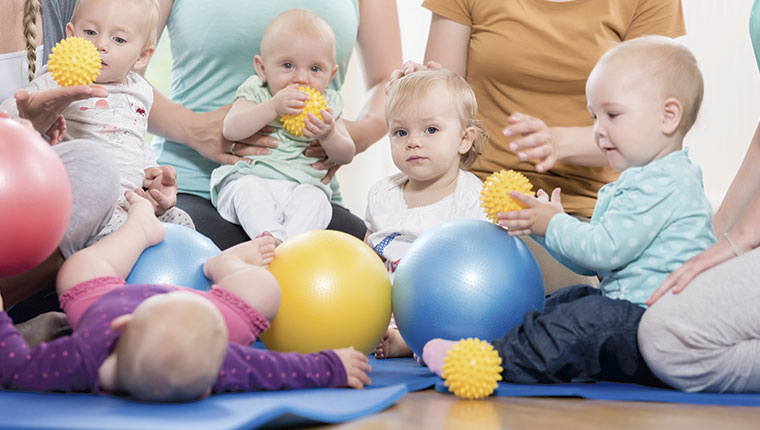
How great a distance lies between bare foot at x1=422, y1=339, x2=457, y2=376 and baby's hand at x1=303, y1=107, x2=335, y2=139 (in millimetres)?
839

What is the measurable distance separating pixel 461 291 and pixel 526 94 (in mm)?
Answer: 1013

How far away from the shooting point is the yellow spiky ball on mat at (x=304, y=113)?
2.19 metres

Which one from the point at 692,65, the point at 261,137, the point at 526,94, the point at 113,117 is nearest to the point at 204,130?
the point at 261,137

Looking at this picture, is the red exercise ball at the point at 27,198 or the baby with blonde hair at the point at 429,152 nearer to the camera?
the red exercise ball at the point at 27,198

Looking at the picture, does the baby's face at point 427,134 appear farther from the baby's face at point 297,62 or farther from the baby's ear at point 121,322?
the baby's ear at point 121,322

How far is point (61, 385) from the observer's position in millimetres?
1284

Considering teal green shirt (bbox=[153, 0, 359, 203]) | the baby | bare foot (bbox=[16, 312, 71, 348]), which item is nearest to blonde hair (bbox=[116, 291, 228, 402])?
bare foot (bbox=[16, 312, 71, 348])

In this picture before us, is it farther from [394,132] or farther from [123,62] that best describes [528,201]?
[123,62]

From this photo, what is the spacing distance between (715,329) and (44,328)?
1.27 meters

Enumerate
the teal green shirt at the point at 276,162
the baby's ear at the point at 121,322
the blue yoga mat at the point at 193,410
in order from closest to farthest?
1. the blue yoga mat at the point at 193,410
2. the baby's ear at the point at 121,322
3. the teal green shirt at the point at 276,162

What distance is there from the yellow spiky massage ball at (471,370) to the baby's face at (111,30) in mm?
1170

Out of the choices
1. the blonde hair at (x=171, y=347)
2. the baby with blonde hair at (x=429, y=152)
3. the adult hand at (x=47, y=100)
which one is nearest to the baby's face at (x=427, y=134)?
the baby with blonde hair at (x=429, y=152)

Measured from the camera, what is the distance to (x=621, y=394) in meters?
1.49

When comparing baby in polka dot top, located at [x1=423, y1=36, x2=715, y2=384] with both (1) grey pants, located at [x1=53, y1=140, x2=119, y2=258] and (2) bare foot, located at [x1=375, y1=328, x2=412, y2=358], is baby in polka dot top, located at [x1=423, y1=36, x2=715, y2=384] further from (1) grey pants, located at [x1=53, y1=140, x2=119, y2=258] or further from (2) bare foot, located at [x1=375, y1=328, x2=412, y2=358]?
(1) grey pants, located at [x1=53, y1=140, x2=119, y2=258]
